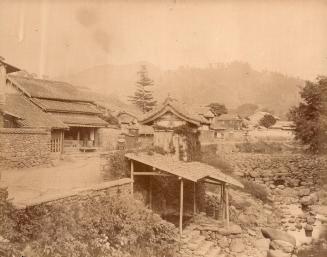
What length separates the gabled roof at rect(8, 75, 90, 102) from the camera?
51.3 ft

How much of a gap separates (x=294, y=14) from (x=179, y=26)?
2613 millimetres

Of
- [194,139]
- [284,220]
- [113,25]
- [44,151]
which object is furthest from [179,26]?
[284,220]

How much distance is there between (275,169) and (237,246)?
388 inches

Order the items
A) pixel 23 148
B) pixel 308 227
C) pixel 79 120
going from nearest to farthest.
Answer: pixel 23 148, pixel 308 227, pixel 79 120

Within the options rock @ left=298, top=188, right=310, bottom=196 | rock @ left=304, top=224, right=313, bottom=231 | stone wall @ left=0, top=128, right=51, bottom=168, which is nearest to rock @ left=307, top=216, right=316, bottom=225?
rock @ left=304, top=224, right=313, bottom=231

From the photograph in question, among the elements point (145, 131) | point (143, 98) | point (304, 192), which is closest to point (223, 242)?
point (304, 192)

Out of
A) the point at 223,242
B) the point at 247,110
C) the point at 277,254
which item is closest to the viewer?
the point at 277,254

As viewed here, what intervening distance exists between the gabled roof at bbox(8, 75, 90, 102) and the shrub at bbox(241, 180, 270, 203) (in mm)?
9090

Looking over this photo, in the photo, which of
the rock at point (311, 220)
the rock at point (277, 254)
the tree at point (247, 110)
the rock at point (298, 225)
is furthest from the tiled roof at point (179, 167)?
the tree at point (247, 110)

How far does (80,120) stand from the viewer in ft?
57.8

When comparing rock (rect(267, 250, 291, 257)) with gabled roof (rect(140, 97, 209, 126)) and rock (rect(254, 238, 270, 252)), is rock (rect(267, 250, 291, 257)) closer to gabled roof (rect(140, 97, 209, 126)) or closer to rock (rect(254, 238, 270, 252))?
rock (rect(254, 238, 270, 252))

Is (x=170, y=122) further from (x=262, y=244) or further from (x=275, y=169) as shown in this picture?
(x=275, y=169)

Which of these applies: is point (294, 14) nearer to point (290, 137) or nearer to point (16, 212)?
point (16, 212)

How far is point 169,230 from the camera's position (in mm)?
8664
